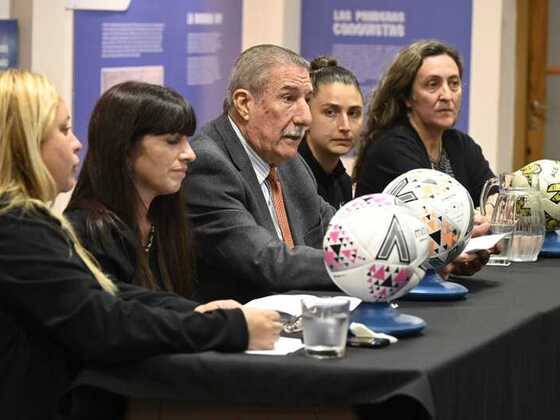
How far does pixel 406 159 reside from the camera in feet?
16.0

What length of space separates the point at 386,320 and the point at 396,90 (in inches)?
94.6

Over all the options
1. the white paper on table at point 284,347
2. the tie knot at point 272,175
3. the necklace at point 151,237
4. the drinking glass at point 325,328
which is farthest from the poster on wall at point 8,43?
the drinking glass at point 325,328

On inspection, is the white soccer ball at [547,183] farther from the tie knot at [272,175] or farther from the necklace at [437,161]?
the tie knot at [272,175]

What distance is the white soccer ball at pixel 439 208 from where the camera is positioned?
3291 mm

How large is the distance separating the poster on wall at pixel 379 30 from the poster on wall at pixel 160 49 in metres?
0.56

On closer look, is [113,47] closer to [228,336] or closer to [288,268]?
[288,268]

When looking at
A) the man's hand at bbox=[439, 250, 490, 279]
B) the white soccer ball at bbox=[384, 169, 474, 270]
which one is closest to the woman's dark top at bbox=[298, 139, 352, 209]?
the man's hand at bbox=[439, 250, 490, 279]

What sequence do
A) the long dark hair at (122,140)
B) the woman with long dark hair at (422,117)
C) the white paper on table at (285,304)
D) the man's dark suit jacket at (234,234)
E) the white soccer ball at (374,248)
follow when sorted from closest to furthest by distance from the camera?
the white soccer ball at (374,248) < the white paper on table at (285,304) < the long dark hair at (122,140) < the man's dark suit jacket at (234,234) < the woman with long dark hair at (422,117)

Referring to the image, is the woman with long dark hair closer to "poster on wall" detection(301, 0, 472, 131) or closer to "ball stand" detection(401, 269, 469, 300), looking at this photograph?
"ball stand" detection(401, 269, 469, 300)

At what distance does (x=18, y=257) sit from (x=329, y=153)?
2.57m

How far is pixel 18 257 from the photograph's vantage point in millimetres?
2480

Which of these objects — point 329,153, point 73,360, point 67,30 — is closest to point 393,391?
point 73,360

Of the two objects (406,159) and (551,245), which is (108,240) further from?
(406,159)

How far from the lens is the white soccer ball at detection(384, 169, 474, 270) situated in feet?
10.8
